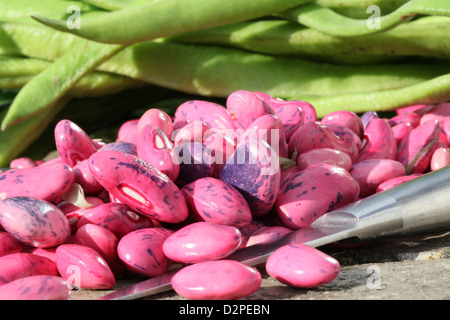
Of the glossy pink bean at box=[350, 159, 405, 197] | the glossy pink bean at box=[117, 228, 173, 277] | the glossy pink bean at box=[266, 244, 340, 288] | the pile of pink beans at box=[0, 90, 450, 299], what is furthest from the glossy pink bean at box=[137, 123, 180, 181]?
the glossy pink bean at box=[350, 159, 405, 197]

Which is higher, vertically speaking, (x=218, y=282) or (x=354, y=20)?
(x=354, y=20)

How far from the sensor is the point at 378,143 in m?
1.06

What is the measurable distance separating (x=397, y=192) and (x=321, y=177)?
0.11m

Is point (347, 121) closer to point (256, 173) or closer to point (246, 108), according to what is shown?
point (246, 108)

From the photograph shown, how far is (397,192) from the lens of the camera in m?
0.80

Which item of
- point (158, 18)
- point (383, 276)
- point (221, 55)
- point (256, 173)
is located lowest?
point (383, 276)

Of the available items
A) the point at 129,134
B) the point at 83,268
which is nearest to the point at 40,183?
the point at 83,268

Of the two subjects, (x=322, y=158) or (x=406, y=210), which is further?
(x=322, y=158)

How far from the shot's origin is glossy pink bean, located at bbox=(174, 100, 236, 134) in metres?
0.99

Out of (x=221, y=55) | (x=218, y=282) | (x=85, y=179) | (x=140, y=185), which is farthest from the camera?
(x=221, y=55)

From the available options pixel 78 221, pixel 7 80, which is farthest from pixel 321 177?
pixel 7 80

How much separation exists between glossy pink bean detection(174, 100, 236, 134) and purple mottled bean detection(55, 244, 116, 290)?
13.4 inches

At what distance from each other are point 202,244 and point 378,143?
0.50 m
